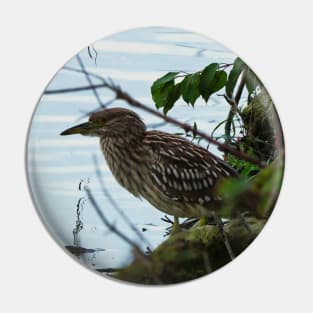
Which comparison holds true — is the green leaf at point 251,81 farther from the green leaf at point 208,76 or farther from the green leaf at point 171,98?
the green leaf at point 171,98

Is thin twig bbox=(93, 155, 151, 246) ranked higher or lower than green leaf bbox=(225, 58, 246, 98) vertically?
lower

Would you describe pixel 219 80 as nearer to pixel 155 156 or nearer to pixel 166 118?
pixel 166 118

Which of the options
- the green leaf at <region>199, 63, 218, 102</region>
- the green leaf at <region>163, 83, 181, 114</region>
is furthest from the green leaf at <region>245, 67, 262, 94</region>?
the green leaf at <region>163, 83, 181, 114</region>

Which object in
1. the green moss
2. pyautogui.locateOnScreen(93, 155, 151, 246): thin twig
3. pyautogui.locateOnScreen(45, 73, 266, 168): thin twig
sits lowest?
the green moss

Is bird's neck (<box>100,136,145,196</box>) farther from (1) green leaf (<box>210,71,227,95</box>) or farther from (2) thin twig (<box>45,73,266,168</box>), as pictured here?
(1) green leaf (<box>210,71,227,95</box>)

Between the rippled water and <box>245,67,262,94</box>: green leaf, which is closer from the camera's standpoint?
the rippled water

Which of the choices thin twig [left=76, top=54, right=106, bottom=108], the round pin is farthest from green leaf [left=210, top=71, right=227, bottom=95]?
thin twig [left=76, top=54, right=106, bottom=108]
